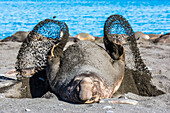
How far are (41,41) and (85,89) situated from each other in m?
2.14

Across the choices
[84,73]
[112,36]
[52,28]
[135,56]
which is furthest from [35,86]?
[135,56]

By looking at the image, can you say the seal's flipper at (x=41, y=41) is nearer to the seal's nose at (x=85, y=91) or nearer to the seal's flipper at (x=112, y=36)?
the seal's flipper at (x=112, y=36)

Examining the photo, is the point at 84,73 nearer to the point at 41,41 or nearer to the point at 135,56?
the point at 135,56

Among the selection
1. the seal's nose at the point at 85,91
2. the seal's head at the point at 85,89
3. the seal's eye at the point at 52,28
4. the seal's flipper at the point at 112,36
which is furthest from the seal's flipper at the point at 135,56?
the seal's nose at the point at 85,91

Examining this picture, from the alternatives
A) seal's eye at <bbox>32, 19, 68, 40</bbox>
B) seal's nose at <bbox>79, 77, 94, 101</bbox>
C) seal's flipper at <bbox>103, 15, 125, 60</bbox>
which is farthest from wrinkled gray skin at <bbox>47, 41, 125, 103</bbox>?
seal's eye at <bbox>32, 19, 68, 40</bbox>

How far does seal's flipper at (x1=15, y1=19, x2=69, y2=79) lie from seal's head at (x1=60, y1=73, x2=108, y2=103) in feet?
4.56

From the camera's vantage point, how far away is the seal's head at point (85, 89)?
119 inches

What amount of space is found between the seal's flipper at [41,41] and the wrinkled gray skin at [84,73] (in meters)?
0.43

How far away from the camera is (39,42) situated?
475 cm

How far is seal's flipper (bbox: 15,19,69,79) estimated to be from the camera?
14.9 feet

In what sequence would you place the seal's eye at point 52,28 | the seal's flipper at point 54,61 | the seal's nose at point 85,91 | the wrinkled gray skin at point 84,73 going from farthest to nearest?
the seal's eye at point 52,28, the seal's flipper at point 54,61, the wrinkled gray skin at point 84,73, the seal's nose at point 85,91

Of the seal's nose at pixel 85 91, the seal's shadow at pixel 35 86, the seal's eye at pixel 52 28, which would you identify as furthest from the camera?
the seal's eye at pixel 52 28

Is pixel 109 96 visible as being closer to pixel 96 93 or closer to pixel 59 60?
pixel 96 93

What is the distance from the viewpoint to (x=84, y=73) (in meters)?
3.35
